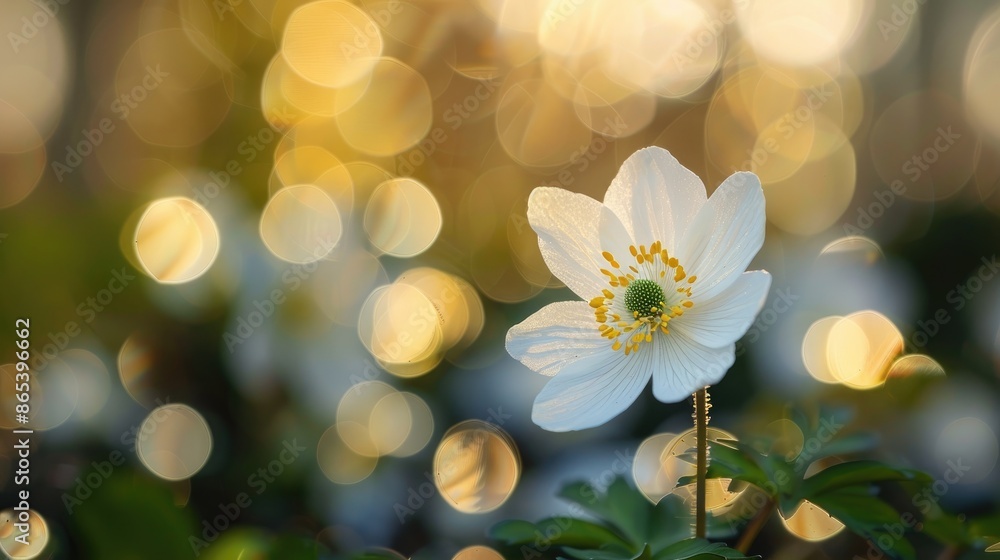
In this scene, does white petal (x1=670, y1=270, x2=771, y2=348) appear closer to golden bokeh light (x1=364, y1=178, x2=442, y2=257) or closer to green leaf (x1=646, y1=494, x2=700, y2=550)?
green leaf (x1=646, y1=494, x2=700, y2=550)

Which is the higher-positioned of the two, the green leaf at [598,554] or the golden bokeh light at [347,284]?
the green leaf at [598,554]

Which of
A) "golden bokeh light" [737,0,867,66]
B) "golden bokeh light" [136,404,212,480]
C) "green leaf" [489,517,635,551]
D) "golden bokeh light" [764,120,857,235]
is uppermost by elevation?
"golden bokeh light" [737,0,867,66]

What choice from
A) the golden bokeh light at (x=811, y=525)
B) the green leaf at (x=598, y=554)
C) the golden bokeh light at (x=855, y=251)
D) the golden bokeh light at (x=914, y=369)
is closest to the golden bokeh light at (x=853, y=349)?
the golden bokeh light at (x=914, y=369)

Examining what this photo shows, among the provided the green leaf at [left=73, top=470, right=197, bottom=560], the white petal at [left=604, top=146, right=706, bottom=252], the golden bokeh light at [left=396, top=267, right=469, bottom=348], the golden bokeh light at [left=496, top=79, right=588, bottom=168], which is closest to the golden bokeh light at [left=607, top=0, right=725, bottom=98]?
the golden bokeh light at [left=496, top=79, right=588, bottom=168]

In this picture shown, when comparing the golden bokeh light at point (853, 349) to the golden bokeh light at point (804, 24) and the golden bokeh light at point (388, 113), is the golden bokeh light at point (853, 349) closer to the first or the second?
the golden bokeh light at point (804, 24)

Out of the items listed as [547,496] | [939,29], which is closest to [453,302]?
[547,496]

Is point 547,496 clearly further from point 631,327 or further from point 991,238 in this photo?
point 991,238
